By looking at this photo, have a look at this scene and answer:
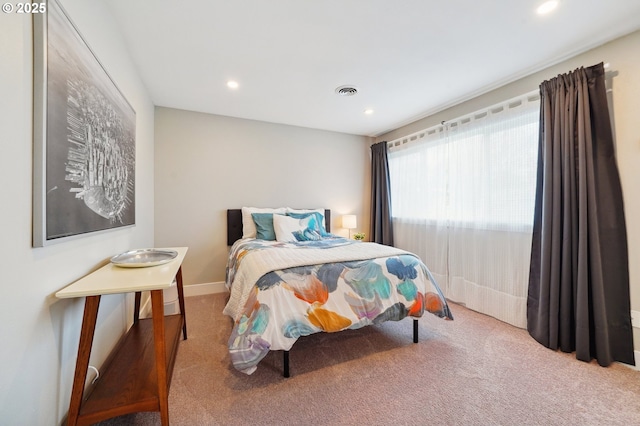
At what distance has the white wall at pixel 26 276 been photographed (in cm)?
77

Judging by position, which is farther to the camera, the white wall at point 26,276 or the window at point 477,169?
the window at point 477,169

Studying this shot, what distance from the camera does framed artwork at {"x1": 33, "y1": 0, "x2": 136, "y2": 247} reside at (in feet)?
2.99

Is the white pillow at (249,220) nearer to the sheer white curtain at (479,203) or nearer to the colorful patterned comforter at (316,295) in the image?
the colorful patterned comforter at (316,295)

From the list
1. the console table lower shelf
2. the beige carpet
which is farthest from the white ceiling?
the beige carpet

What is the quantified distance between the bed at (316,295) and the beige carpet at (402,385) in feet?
0.69

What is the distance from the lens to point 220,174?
3391 millimetres

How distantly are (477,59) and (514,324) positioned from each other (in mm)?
2478

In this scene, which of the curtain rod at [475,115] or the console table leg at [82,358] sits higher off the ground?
the curtain rod at [475,115]

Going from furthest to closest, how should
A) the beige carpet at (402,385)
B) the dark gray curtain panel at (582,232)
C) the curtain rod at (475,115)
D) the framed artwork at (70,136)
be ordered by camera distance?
the curtain rod at (475,115) → the dark gray curtain panel at (582,232) → the beige carpet at (402,385) → the framed artwork at (70,136)

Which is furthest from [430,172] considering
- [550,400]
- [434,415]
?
[434,415]

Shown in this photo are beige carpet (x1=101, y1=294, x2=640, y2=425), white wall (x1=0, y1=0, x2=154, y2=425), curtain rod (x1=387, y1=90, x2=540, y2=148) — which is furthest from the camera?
curtain rod (x1=387, y1=90, x2=540, y2=148)

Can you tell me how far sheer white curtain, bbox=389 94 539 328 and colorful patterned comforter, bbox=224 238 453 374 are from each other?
2.98 ft

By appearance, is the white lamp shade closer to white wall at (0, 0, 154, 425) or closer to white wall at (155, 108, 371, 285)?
white wall at (155, 108, 371, 285)

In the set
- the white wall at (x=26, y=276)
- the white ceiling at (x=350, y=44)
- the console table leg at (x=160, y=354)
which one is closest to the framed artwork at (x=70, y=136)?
the white wall at (x=26, y=276)
